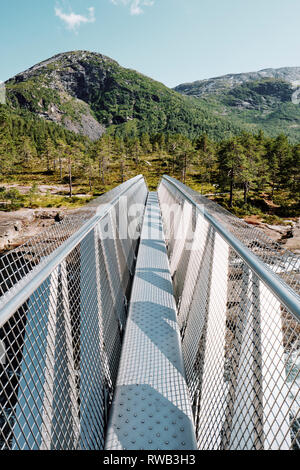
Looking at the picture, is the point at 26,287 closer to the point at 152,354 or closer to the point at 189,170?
the point at 152,354

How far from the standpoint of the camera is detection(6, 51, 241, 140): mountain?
491 feet

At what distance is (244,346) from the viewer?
6.28 feet

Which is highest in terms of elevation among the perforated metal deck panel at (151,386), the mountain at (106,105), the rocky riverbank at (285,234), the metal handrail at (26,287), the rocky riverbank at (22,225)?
the mountain at (106,105)

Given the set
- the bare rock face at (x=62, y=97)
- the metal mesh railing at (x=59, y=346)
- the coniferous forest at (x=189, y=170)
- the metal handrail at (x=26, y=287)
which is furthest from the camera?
the bare rock face at (x=62, y=97)

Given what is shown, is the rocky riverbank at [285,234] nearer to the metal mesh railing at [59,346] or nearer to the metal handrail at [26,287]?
the metal mesh railing at [59,346]

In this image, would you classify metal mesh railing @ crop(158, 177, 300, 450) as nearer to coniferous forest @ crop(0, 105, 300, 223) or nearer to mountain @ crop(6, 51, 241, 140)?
coniferous forest @ crop(0, 105, 300, 223)

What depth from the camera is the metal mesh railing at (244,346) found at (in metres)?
1.52

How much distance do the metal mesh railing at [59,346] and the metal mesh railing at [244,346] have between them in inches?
43.1

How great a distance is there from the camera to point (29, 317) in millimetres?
1757

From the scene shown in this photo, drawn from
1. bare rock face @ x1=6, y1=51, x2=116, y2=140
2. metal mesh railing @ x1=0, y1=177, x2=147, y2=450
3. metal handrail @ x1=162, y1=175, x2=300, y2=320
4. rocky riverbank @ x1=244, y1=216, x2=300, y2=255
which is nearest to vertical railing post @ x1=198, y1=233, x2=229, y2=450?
metal handrail @ x1=162, y1=175, x2=300, y2=320

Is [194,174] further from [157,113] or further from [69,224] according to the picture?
[157,113]

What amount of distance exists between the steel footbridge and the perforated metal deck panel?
0.01m

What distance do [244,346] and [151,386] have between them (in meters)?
1.49

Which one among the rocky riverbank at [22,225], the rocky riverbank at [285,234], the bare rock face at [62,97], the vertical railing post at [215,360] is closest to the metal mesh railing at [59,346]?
the vertical railing post at [215,360]
